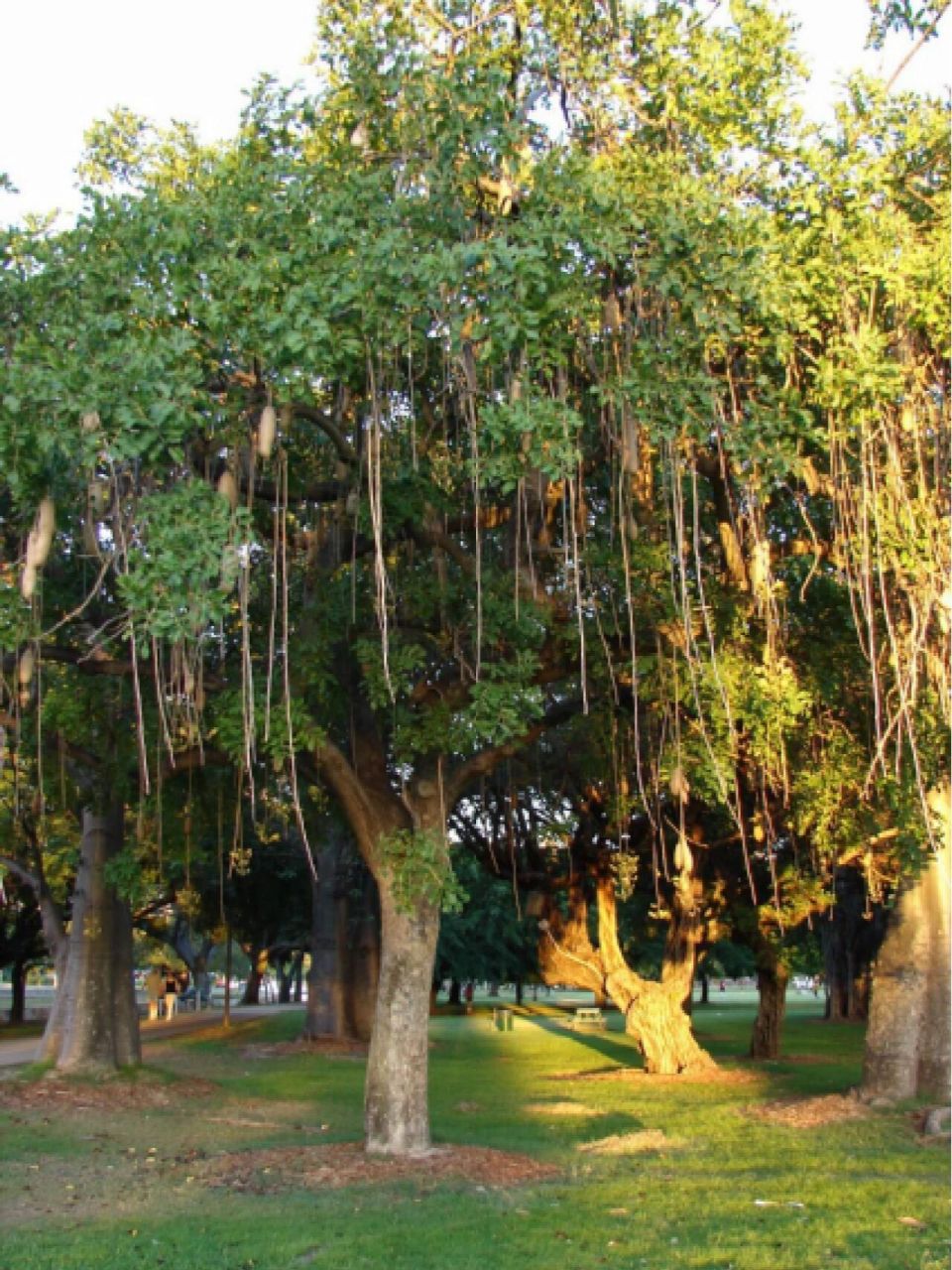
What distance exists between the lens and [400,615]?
1078 cm

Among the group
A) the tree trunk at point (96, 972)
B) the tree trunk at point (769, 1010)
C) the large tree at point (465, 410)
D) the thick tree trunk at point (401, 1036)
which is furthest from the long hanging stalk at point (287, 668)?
the tree trunk at point (769, 1010)

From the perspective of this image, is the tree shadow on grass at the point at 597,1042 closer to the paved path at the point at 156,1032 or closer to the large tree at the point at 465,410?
the paved path at the point at 156,1032

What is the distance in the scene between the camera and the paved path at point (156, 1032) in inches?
879

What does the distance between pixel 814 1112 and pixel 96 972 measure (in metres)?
8.75

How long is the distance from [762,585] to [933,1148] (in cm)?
478

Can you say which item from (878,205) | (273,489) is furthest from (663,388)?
(273,489)

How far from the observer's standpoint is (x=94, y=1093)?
15125 millimetres

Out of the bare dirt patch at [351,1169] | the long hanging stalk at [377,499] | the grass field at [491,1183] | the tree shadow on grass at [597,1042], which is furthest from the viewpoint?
the tree shadow on grass at [597,1042]

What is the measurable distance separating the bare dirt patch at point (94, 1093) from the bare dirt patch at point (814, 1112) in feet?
21.4

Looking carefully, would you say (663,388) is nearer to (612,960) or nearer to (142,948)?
(612,960)

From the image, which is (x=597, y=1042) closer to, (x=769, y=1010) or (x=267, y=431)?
(x=769, y=1010)

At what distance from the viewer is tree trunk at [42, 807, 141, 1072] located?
16.4m

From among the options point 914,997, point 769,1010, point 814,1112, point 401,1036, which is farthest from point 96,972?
point 769,1010

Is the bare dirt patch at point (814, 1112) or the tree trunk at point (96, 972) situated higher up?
the tree trunk at point (96, 972)
